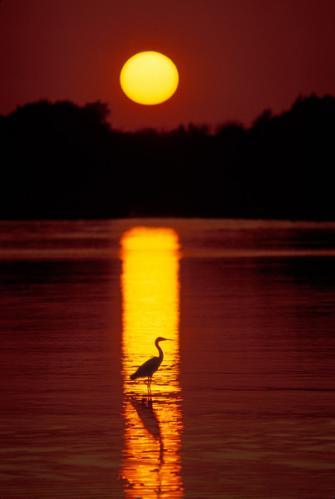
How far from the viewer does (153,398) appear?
14750 millimetres

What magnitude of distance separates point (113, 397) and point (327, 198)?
359 ft

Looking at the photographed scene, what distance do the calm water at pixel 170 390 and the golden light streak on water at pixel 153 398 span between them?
17mm

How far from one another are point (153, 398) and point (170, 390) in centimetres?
58

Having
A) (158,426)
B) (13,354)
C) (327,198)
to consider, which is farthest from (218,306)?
(327,198)

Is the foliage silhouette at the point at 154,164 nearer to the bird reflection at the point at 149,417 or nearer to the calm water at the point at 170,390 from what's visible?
the calm water at the point at 170,390

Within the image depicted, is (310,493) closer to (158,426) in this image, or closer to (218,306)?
(158,426)

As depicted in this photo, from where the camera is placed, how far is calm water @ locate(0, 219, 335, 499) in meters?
11.0

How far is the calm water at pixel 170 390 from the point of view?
10961 mm

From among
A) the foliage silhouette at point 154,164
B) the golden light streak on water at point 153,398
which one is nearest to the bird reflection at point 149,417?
the golden light streak on water at point 153,398

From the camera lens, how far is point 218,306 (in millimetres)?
26219

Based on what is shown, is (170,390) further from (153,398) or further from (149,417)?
(149,417)

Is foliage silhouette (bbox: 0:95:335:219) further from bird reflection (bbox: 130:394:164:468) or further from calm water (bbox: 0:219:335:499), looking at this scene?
bird reflection (bbox: 130:394:164:468)

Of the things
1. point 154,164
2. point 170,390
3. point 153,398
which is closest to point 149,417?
point 153,398

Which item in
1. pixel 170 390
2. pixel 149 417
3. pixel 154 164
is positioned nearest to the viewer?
pixel 149 417
